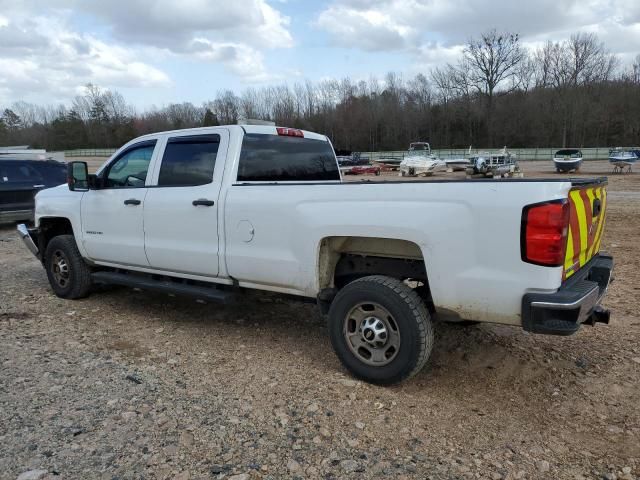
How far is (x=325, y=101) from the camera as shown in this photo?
99.9 m

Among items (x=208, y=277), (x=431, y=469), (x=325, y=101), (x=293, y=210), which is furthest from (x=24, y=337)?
(x=325, y=101)

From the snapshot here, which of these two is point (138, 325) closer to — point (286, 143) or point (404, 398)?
point (286, 143)

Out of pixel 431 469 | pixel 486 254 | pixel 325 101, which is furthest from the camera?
pixel 325 101

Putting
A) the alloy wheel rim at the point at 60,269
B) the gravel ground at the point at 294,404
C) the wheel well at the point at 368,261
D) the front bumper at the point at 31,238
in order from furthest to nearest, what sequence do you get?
the front bumper at the point at 31,238, the alloy wheel rim at the point at 60,269, the wheel well at the point at 368,261, the gravel ground at the point at 294,404

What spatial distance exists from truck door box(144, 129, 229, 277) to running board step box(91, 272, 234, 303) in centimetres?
15

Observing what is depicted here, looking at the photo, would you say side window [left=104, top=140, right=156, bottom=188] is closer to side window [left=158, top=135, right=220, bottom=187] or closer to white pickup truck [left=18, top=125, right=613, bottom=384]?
white pickup truck [left=18, top=125, right=613, bottom=384]

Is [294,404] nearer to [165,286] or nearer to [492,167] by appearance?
[165,286]

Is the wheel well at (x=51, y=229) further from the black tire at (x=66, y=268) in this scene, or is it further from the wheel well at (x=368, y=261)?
the wheel well at (x=368, y=261)

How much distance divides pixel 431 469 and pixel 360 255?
1.69 metres

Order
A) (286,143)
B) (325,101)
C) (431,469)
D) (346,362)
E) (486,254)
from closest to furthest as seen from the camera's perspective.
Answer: (431,469) < (486,254) < (346,362) < (286,143) < (325,101)

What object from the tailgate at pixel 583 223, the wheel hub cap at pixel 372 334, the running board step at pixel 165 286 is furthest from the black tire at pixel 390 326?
the running board step at pixel 165 286

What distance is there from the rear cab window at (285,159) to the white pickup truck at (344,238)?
0.01 m

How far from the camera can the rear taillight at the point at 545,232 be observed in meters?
2.95

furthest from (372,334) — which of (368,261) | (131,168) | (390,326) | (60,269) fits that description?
(60,269)
